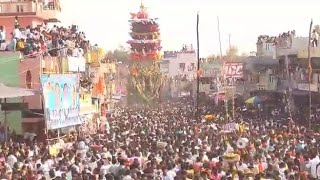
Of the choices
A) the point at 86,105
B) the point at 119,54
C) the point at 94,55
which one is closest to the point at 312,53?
the point at 94,55

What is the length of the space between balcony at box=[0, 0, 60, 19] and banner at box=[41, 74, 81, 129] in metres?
8.79

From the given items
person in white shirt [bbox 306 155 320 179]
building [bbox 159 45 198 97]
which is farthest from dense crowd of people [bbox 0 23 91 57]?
building [bbox 159 45 198 97]

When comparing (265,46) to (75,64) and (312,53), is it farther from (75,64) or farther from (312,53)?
(75,64)

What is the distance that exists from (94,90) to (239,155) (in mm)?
26699

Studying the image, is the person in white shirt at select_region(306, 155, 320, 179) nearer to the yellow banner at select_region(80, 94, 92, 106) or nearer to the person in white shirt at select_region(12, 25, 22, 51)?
the person in white shirt at select_region(12, 25, 22, 51)

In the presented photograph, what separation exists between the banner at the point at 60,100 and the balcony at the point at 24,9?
8.79 meters

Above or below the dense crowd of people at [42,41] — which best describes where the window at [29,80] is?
below

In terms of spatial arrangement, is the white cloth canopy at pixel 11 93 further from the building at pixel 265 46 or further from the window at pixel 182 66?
the window at pixel 182 66

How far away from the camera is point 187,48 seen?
11994 centimetres

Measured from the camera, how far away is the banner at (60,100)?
24469 mm

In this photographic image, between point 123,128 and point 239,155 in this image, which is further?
point 123,128

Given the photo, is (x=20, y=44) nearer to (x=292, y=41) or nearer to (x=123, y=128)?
(x=123, y=128)

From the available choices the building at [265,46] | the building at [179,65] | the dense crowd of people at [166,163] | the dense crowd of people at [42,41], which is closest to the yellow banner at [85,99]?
the dense crowd of people at [42,41]

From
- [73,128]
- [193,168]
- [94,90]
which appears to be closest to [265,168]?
[193,168]
